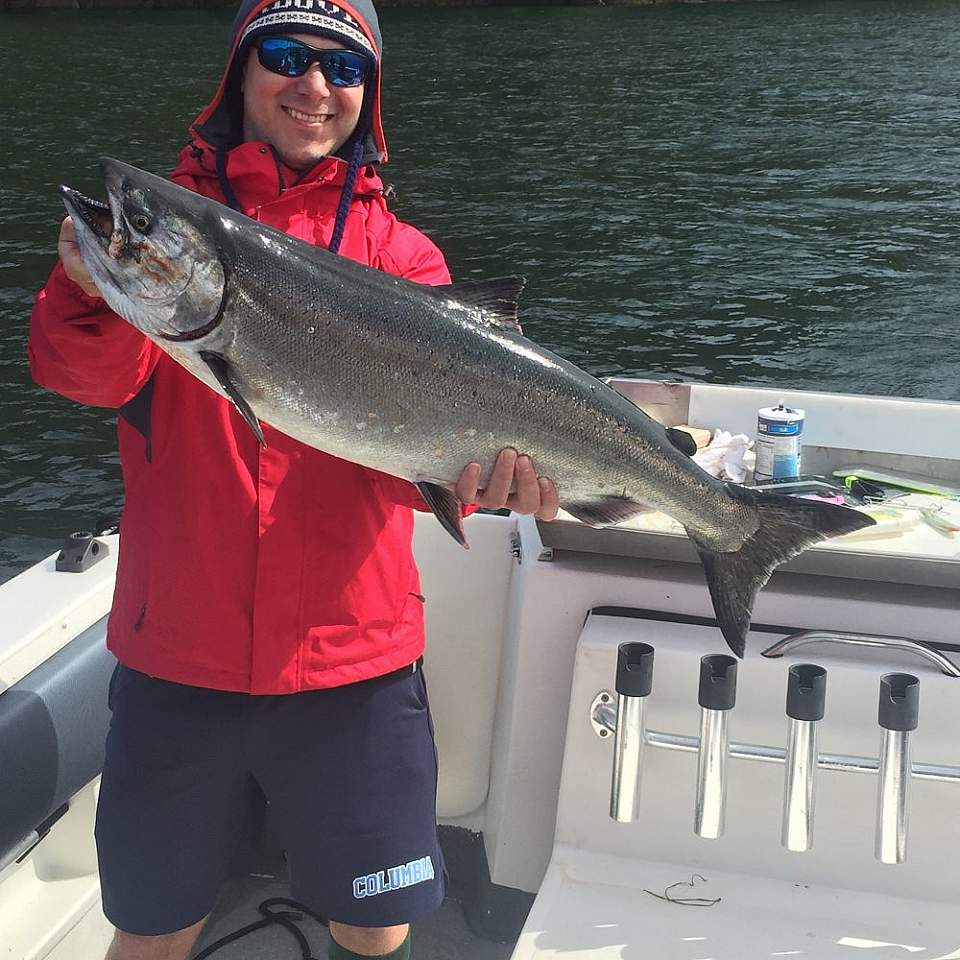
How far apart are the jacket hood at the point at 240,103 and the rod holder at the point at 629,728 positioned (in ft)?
4.90

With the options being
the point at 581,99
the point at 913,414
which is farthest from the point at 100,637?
the point at 581,99

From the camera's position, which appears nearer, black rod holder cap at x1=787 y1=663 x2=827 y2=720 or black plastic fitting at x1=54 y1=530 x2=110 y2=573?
black rod holder cap at x1=787 y1=663 x2=827 y2=720

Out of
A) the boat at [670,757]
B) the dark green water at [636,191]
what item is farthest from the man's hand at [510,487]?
the dark green water at [636,191]

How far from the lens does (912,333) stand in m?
14.1

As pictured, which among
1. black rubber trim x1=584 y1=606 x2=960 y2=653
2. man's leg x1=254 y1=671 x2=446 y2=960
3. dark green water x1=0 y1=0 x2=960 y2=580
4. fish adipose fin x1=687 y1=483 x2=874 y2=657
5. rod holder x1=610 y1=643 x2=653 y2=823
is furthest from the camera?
dark green water x1=0 y1=0 x2=960 y2=580

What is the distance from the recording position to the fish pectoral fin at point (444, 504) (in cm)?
287

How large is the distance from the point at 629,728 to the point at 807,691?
0.49 m

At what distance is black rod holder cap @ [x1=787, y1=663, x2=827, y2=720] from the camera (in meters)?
3.11

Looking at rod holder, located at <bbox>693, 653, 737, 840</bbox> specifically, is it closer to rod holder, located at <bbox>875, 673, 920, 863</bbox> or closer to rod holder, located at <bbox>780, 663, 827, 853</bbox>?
rod holder, located at <bbox>780, 663, 827, 853</bbox>

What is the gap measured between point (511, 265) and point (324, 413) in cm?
1421

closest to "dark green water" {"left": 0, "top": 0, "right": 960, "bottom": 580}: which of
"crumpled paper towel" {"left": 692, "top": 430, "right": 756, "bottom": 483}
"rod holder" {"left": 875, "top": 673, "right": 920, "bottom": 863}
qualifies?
"crumpled paper towel" {"left": 692, "top": 430, "right": 756, "bottom": 483}

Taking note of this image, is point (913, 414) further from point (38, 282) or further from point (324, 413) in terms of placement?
point (38, 282)

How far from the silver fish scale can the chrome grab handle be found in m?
0.60

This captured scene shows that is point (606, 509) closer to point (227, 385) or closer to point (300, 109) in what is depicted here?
point (227, 385)
